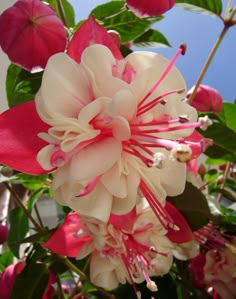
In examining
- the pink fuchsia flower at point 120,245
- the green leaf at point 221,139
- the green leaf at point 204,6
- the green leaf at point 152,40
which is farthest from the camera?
the green leaf at point 152,40

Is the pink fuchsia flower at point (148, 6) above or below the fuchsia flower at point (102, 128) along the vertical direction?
above

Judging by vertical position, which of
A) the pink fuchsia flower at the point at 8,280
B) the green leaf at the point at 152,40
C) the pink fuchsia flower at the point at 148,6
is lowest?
the pink fuchsia flower at the point at 8,280

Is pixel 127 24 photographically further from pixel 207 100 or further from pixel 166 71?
pixel 166 71

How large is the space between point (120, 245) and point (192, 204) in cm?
9

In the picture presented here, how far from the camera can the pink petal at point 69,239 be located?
0.52 metres

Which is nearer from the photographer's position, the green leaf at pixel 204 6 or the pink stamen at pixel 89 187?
the pink stamen at pixel 89 187

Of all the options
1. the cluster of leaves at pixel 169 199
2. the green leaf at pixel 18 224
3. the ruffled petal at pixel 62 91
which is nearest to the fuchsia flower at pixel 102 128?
the ruffled petal at pixel 62 91

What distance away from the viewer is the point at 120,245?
498 millimetres

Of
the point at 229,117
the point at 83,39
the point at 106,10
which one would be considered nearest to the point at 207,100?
the point at 229,117

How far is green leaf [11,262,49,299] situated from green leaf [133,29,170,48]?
38 centimetres

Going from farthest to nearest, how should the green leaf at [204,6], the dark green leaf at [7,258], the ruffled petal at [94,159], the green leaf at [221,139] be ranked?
the dark green leaf at [7,258]
the green leaf at [204,6]
the green leaf at [221,139]
the ruffled petal at [94,159]

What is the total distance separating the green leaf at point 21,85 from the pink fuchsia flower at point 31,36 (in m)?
0.06

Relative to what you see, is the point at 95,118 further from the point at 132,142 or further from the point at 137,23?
the point at 137,23

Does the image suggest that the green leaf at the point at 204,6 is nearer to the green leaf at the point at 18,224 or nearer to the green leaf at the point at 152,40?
the green leaf at the point at 152,40
